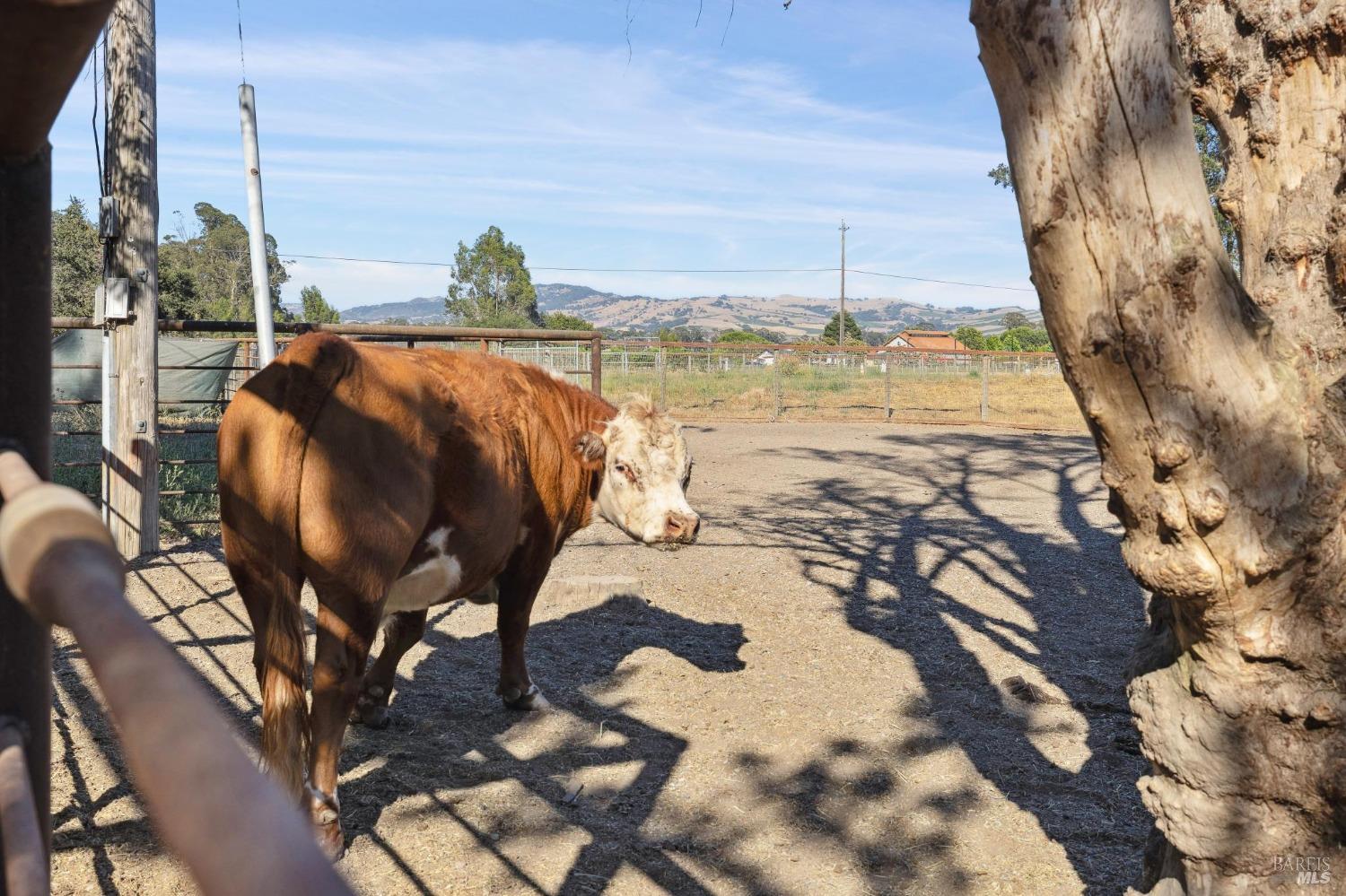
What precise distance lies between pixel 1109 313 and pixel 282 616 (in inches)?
104

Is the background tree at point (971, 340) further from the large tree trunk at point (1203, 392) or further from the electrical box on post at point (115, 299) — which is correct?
the large tree trunk at point (1203, 392)

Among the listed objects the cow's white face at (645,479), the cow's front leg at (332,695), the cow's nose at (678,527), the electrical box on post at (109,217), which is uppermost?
the electrical box on post at (109,217)

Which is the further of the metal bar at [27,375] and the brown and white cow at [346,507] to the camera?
the brown and white cow at [346,507]

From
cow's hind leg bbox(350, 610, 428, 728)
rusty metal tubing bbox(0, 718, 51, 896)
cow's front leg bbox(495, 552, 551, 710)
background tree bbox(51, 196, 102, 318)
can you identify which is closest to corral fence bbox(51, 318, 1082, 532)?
background tree bbox(51, 196, 102, 318)

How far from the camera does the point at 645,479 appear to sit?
5.34 m

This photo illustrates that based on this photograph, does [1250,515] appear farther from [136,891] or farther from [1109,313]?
[136,891]

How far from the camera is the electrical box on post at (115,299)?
7293 millimetres

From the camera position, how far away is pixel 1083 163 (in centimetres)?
217

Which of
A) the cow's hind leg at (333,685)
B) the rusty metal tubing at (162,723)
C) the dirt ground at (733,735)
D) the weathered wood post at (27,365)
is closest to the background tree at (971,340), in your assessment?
the dirt ground at (733,735)

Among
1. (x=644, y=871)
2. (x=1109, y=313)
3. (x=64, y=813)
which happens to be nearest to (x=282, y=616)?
(x=64, y=813)

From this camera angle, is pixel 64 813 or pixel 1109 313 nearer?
pixel 1109 313

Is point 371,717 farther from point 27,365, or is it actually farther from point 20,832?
point 20,832

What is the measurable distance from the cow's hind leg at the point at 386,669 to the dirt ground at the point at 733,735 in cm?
13

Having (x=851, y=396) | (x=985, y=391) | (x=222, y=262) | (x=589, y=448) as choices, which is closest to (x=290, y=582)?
(x=589, y=448)
